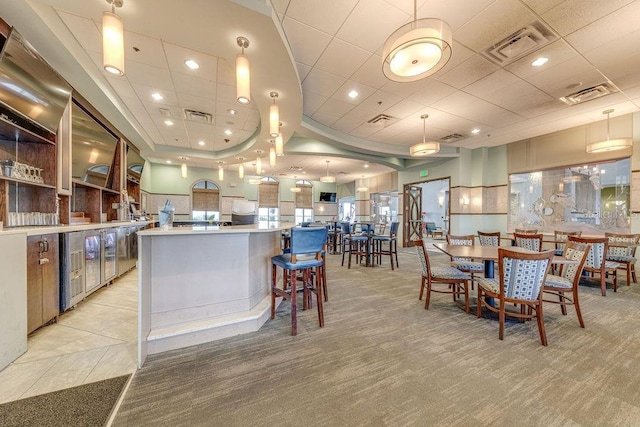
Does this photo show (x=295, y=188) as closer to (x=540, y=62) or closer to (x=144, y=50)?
(x=144, y=50)

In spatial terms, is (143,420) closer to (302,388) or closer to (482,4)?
(302,388)

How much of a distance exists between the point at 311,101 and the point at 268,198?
328 inches

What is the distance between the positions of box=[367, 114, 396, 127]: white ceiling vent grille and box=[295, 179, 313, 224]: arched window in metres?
7.98

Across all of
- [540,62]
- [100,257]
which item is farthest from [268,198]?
[540,62]

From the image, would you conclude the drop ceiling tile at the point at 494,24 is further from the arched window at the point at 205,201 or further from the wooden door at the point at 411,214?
the arched window at the point at 205,201

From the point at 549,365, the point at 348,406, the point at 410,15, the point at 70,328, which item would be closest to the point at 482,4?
the point at 410,15

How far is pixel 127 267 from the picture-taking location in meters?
4.96

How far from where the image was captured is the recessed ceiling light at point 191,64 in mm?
3342

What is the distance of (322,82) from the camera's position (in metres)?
3.96

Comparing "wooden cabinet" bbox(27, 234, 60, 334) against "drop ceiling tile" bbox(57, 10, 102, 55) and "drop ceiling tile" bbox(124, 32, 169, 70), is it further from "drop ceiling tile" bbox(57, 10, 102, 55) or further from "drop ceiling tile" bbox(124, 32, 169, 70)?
"drop ceiling tile" bbox(124, 32, 169, 70)

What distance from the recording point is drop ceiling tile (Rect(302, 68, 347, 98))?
3.73 metres

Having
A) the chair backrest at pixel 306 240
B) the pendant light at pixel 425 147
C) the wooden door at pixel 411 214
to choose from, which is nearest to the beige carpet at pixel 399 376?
the chair backrest at pixel 306 240

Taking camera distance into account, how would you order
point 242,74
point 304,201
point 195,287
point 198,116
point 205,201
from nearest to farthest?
point 195,287
point 242,74
point 198,116
point 205,201
point 304,201

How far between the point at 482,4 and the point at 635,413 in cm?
350
